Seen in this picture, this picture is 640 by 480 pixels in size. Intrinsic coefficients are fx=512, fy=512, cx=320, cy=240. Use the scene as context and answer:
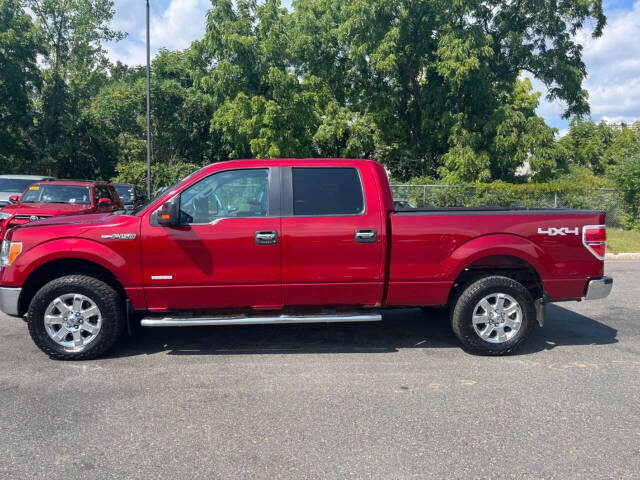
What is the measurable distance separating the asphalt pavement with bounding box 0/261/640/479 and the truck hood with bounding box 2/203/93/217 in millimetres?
4325

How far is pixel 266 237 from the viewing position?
195 inches

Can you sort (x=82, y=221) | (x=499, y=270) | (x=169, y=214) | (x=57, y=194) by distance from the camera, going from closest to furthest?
(x=169, y=214) → (x=82, y=221) → (x=499, y=270) → (x=57, y=194)

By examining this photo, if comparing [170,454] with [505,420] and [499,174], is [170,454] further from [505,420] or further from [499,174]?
[499,174]

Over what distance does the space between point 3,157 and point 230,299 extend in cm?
2648

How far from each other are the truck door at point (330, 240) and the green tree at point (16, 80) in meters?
25.4

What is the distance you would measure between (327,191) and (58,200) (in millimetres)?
7718

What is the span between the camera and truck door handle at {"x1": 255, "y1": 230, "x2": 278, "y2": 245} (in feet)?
16.2

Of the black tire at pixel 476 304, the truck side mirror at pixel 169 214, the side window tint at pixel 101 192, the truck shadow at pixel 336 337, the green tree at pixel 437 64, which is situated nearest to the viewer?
the truck side mirror at pixel 169 214

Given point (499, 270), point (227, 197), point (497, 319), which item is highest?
point (227, 197)

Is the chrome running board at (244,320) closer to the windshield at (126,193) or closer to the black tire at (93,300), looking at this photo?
the black tire at (93,300)

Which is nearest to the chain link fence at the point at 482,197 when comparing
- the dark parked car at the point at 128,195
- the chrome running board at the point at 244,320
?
the dark parked car at the point at 128,195

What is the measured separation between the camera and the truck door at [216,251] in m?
4.93

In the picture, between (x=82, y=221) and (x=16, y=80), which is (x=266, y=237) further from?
(x=16, y=80)

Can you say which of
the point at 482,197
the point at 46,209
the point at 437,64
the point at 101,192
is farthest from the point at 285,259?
the point at 437,64
